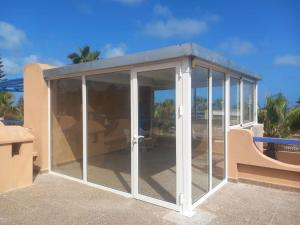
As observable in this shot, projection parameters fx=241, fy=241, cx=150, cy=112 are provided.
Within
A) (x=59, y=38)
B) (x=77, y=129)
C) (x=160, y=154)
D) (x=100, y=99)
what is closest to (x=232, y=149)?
(x=160, y=154)

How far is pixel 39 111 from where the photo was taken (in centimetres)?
611

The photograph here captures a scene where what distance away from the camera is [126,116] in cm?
461

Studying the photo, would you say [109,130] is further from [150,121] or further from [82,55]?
[82,55]

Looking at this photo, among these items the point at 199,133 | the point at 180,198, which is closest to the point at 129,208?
the point at 180,198

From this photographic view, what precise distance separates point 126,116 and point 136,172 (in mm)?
1060

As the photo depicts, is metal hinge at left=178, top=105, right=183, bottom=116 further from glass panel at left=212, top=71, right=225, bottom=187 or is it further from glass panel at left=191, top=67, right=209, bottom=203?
glass panel at left=212, top=71, right=225, bottom=187

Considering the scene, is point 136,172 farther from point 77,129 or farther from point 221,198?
point 77,129

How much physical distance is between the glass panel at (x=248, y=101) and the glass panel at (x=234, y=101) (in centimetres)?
47

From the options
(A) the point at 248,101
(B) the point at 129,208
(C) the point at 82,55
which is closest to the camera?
(B) the point at 129,208

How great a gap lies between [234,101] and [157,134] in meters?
2.38

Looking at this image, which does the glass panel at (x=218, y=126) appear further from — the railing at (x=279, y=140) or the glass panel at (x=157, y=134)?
the glass panel at (x=157, y=134)

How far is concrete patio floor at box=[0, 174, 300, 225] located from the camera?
358 cm

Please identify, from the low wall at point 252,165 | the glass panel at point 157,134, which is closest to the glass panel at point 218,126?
the low wall at point 252,165

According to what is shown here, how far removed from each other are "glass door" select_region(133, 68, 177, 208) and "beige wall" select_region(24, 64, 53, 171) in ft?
9.84
